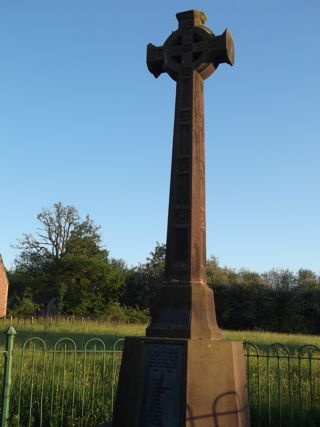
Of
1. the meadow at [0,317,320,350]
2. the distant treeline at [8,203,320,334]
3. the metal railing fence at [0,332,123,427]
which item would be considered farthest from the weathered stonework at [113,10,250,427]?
the distant treeline at [8,203,320,334]

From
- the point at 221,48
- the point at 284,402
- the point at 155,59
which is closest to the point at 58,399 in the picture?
the point at 284,402

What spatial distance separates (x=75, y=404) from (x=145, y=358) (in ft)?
10.0

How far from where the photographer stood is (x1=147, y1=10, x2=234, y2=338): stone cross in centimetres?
546

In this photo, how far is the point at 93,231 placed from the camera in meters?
47.7

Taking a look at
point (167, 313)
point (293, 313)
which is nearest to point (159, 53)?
point (167, 313)

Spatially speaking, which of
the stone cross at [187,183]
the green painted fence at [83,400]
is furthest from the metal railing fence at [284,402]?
the stone cross at [187,183]

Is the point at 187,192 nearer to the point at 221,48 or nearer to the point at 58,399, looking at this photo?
the point at 221,48

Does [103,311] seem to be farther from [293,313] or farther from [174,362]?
[174,362]

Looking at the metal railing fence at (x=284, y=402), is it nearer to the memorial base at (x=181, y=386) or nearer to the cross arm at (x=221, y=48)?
the memorial base at (x=181, y=386)

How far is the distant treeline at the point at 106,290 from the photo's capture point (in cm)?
3719

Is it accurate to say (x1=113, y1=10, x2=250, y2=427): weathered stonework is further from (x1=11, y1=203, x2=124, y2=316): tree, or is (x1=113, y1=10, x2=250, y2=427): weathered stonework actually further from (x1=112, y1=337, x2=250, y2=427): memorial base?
(x1=11, y1=203, x2=124, y2=316): tree

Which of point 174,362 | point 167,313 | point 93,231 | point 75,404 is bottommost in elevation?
point 75,404

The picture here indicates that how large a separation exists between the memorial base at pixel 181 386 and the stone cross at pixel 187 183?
0.25 m

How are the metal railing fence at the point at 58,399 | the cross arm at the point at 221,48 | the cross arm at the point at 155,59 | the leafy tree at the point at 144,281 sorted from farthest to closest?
the leafy tree at the point at 144,281 < the metal railing fence at the point at 58,399 < the cross arm at the point at 155,59 < the cross arm at the point at 221,48
